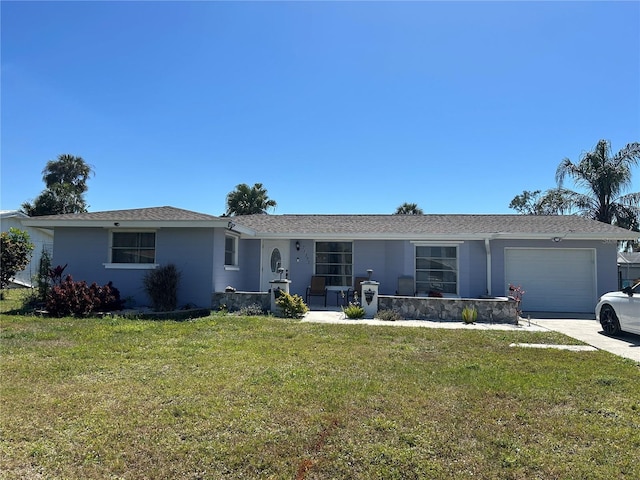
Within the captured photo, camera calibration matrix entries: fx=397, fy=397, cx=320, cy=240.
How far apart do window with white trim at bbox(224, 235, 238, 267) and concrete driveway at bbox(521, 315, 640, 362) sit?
30.5 feet

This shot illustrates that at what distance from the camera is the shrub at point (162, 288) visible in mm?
10945

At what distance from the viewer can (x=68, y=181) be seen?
33.4 metres

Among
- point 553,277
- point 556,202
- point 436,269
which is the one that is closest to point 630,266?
point 556,202

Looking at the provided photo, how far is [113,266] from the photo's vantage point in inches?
481

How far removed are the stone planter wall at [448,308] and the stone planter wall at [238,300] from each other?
11.0ft

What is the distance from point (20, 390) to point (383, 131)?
44.2 feet

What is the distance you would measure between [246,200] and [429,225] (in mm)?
15136

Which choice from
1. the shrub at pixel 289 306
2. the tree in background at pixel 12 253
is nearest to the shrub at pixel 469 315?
the shrub at pixel 289 306

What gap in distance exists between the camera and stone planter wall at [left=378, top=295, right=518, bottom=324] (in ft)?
35.2

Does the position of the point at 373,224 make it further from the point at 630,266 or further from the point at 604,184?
the point at 630,266

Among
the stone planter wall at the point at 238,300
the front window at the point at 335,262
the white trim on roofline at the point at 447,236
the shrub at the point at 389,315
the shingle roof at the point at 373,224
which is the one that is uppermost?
the shingle roof at the point at 373,224

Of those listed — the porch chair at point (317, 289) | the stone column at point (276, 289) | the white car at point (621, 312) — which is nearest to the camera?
the white car at point (621, 312)

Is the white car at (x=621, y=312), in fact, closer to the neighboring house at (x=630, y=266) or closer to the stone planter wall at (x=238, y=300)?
the stone planter wall at (x=238, y=300)

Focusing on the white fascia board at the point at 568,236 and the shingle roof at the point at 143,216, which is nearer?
the shingle roof at the point at 143,216
